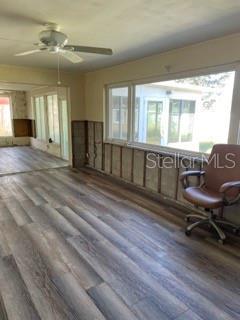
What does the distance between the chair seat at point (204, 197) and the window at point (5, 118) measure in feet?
28.1

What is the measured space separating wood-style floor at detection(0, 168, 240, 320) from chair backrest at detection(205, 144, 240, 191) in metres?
0.63

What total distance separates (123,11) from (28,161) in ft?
17.4

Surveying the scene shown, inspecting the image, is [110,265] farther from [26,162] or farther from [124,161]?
[26,162]

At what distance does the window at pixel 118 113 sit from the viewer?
15.3 feet

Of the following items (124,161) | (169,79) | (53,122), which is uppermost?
(169,79)

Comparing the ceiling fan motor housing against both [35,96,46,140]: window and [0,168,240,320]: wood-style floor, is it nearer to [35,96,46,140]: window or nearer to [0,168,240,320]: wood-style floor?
[0,168,240,320]: wood-style floor

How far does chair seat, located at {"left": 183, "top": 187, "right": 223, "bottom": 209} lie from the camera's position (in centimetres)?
247

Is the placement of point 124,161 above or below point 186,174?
below

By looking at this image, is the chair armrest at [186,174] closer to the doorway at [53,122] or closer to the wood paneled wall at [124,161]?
the wood paneled wall at [124,161]

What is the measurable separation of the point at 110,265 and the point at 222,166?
1766 mm

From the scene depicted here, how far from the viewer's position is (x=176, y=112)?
12.5 ft

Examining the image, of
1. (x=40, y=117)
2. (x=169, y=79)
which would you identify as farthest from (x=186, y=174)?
(x=40, y=117)

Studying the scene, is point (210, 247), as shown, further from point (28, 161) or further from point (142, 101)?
point (28, 161)

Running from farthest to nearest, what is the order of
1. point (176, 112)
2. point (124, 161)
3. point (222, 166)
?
point (124, 161)
point (176, 112)
point (222, 166)
